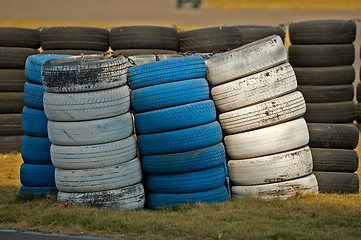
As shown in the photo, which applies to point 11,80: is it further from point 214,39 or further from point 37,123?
point 37,123

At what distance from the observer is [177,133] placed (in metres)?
7.28

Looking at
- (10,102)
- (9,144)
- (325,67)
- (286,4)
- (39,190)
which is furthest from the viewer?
(286,4)

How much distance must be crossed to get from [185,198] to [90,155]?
1.16 meters

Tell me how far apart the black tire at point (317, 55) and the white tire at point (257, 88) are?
5.24m

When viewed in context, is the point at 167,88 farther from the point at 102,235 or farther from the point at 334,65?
the point at 334,65

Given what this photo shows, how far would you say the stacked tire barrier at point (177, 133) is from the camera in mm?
7302

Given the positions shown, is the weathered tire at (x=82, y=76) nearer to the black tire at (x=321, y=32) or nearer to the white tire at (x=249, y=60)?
the white tire at (x=249, y=60)

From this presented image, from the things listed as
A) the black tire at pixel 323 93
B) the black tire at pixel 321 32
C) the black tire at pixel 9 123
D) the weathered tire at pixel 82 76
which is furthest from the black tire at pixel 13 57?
the black tire at pixel 323 93

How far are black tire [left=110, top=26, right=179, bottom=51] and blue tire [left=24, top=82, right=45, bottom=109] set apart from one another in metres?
3.75

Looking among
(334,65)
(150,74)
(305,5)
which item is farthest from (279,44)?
(305,5)

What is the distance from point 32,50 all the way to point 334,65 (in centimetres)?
577

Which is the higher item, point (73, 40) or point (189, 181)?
point (73, 40)

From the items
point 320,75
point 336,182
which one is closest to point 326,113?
Result: point 320,75

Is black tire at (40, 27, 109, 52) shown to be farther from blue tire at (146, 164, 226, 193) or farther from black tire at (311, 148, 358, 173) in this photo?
black tire at (311, 148, 358, 173)
